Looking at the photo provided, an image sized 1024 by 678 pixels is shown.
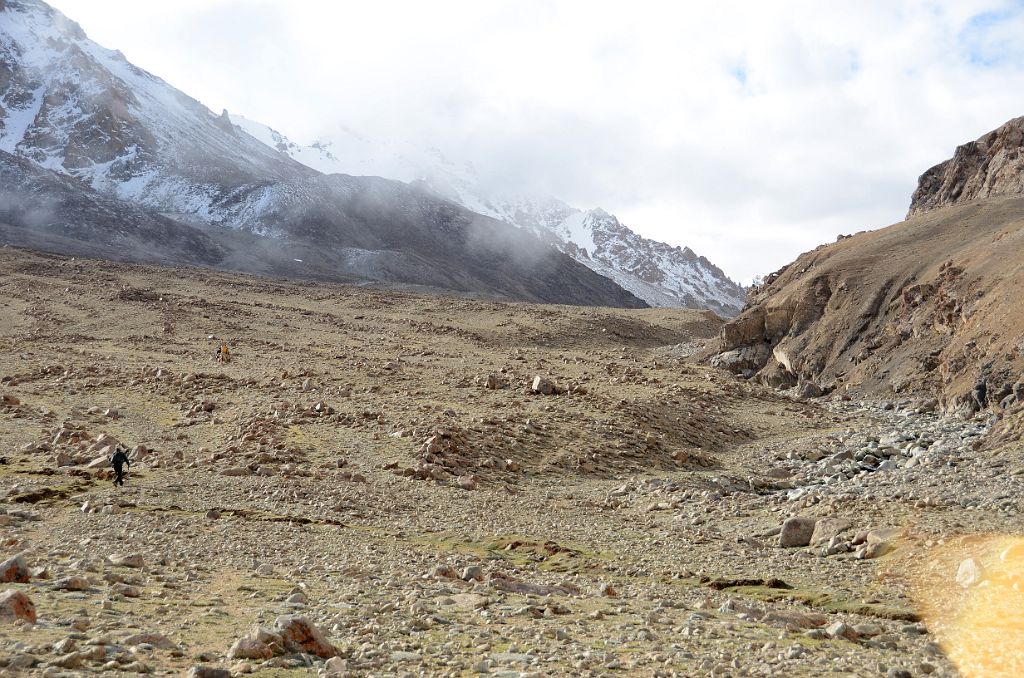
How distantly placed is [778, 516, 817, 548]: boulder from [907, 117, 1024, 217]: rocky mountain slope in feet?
111

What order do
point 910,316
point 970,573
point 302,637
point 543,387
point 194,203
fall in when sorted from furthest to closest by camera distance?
point 194,203, point 910,316, point 543,387, point 970,573, point 302,637

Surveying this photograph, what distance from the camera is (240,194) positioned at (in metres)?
146

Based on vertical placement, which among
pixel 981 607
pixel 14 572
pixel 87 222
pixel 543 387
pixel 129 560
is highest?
pixel 87 222

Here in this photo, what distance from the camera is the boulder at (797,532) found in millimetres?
13500

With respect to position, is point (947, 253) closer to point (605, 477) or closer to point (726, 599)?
point (605, 477)

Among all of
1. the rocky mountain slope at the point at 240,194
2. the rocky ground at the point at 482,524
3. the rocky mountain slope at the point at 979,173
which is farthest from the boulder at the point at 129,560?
the rocky mountain slope at the point at 240,194

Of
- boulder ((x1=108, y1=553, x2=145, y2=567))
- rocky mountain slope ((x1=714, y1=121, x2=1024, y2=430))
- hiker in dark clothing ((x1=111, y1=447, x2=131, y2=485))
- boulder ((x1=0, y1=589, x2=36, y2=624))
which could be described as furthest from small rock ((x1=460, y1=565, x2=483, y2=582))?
rocky mountain slope ((x1=714, y1=121, x2=1024, y2=430))

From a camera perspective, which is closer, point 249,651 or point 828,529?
point 249,651

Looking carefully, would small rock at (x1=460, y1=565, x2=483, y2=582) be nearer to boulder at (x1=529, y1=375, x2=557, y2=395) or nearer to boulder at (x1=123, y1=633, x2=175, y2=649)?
boulder at (x1=123, y1=633, x2=175, y2=649)

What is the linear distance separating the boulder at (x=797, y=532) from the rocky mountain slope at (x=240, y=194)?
10577 centimetres

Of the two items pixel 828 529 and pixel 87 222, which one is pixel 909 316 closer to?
pixel 828 529

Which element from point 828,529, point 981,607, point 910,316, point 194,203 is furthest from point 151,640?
point 194,203

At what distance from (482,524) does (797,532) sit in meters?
5.38

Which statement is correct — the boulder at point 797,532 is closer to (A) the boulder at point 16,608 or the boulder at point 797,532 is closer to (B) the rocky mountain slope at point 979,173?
(A) the boulder at point 16,608
